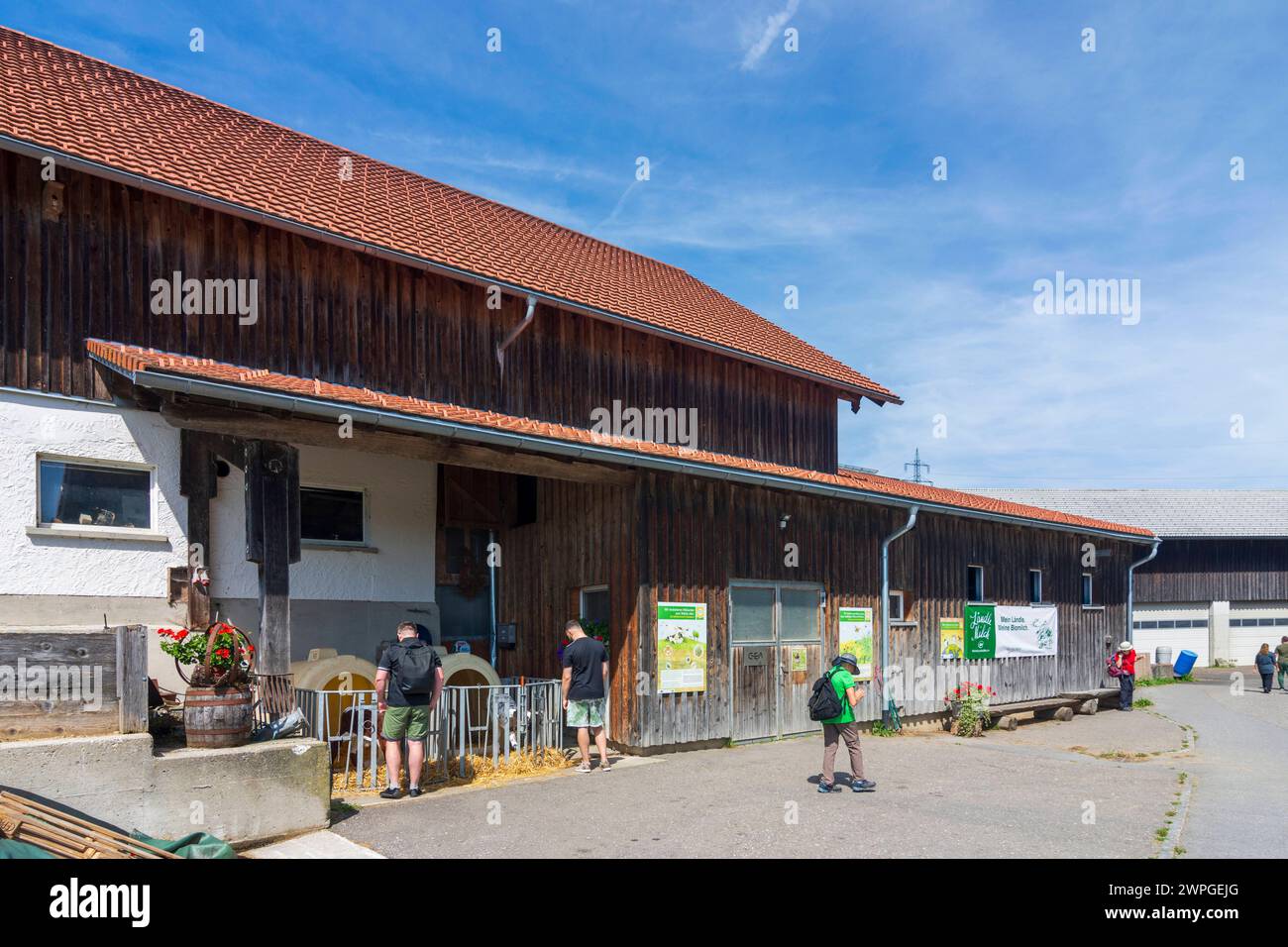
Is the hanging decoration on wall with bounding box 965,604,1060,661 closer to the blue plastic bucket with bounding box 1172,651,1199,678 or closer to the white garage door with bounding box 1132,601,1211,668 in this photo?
the blue plastic bucket with bounding box 1172,651,1199,678

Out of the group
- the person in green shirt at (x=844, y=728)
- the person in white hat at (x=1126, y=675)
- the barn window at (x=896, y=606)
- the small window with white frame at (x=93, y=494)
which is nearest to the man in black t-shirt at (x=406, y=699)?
the small window with white frame at (x=93, y=494)

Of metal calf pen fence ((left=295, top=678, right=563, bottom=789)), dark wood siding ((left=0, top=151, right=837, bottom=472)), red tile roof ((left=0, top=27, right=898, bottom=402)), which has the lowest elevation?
metal calf pen fence ((left=295, top=678, right=563, bottom=789))

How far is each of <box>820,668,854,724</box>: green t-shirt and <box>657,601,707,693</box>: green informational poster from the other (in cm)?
279

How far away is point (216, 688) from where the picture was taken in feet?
24.7

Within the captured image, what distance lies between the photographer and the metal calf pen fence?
9391mm

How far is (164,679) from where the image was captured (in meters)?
9.74

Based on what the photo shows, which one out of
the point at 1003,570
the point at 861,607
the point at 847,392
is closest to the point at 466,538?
the point at 861,607

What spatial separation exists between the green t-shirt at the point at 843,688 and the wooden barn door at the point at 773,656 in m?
3.38

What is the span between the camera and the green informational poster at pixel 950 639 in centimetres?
1652

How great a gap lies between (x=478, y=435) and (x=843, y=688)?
14.4 feet

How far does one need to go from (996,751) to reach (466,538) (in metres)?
7.85

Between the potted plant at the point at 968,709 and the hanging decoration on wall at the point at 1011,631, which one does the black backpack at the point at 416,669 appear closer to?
the potted plant at the point at 968,709

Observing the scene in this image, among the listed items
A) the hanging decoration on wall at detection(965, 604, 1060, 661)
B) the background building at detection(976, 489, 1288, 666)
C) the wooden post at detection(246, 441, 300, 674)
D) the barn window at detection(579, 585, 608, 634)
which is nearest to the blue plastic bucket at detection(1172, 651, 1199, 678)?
the background building at detection(976, 489, 1288, 666)

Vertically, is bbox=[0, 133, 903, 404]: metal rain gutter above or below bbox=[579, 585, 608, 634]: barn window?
above
